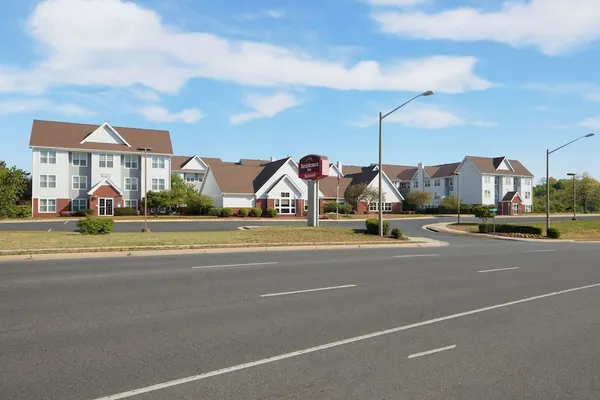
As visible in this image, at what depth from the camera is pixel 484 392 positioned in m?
4.81

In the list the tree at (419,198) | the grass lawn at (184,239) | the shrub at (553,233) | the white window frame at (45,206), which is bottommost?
the shrub at (553,233)

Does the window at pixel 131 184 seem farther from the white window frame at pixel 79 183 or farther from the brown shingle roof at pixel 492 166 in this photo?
the brown shingle roof at pixel 492 166

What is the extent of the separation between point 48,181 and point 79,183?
10.5ft

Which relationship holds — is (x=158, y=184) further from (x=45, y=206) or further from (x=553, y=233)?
(x=553, y=233)

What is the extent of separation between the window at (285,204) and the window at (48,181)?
2629cm

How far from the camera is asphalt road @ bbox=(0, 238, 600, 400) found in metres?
4.89

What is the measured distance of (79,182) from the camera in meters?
53.1

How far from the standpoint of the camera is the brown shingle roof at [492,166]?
81.9 m

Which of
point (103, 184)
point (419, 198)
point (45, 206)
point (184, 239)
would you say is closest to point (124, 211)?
point (103, 184)

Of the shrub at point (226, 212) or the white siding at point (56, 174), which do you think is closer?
the white siding at point (56, 174)

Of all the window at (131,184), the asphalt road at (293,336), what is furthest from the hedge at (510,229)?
the window at (131,184)

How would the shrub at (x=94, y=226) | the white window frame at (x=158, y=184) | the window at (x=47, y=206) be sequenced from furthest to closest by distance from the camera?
the white window frame at (x=158, y=184) → the window at (x=47, y=206) → the shrub at (x=94, y=226)

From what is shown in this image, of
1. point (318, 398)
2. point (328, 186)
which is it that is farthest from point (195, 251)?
point (328, 186)

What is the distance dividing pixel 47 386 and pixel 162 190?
174ft
